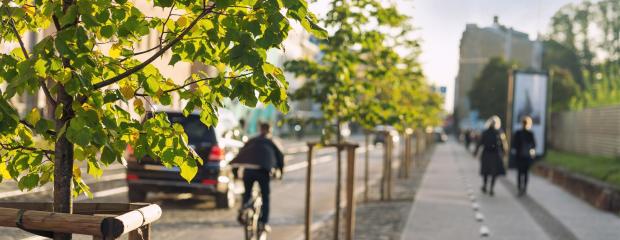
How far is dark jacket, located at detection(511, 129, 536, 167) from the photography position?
16.4m

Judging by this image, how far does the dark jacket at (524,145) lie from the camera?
16375mm

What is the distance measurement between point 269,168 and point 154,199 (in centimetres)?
518

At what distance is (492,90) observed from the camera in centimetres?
5969

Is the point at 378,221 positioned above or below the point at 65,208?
below

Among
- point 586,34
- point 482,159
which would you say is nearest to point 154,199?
point 482,159

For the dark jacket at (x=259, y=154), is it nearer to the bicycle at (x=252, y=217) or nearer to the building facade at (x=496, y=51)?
the bicycle at (x=252, y=217)

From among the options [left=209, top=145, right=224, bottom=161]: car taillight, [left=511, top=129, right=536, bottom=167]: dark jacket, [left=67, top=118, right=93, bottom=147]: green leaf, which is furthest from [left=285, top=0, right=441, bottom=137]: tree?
[left=511, top=129, right=536, bottom=167]: dark jacket

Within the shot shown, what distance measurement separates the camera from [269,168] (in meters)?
9.53

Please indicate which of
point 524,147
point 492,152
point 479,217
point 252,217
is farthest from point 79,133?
point 492,152

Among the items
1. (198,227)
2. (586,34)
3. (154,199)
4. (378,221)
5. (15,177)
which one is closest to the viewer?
(15,177)

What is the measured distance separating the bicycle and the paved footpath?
1.65m

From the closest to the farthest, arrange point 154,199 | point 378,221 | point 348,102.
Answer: point 348,102, point 378,221, point 154,199

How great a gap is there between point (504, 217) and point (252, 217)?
4759 millimetres

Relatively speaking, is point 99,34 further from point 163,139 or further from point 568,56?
point 568,56
